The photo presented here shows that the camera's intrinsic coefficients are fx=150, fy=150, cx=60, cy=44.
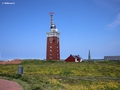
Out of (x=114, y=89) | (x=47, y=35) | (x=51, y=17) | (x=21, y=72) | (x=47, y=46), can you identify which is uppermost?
(x=51, y=17)

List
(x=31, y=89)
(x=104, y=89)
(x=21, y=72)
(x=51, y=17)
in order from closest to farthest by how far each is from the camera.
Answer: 1. (x=31, y=89)
2. (x=104, y=89)
3. (x=21, y=72)
4. (x=51, y=17)

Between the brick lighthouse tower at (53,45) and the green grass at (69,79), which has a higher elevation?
the brick lighthouse tower at (53,45)

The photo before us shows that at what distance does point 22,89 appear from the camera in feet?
35.3

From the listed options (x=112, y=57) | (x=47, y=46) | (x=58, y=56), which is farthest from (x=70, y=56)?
(x=112, y=57)

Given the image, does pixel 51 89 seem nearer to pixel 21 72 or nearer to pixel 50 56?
pixel 21 72

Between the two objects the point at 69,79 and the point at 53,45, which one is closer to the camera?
the point at 69,79

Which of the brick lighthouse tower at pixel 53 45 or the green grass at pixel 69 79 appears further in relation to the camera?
the brick lighthouse tower at pixel 53 45

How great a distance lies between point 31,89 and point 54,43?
52.6 meters

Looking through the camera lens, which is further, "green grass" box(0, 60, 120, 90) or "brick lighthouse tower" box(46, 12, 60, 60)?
"brick lighthouse tower" box(46, 12, 60, 60)

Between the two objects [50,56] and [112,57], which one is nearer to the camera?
[50,56]

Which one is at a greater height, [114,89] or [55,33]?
[55,33]

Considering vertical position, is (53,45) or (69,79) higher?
(53,45)

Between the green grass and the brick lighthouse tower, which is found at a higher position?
the brick lighthouse tower

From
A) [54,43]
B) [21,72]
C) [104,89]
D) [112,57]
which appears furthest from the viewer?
[112,57]
